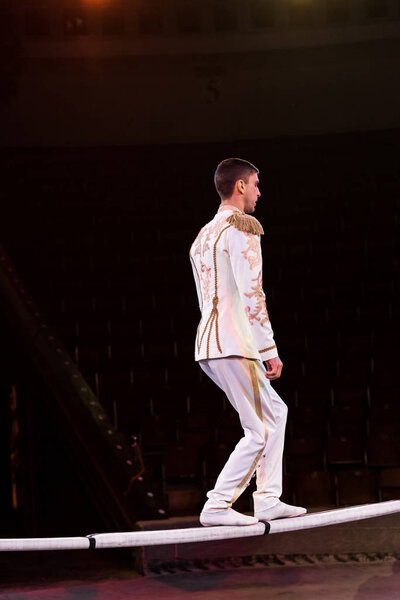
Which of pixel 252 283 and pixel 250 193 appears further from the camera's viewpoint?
pixel 250 193

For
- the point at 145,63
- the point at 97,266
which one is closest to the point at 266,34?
the point at 145,63

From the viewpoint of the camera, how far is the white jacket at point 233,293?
2459 mm

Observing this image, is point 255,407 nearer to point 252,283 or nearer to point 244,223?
point 252,283

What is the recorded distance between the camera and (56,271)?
7.44m

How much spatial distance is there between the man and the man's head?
0.20ft

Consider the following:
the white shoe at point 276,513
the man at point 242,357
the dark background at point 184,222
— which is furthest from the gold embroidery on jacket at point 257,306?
the dark background at point 184,222

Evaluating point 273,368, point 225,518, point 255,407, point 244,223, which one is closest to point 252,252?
point 244,223

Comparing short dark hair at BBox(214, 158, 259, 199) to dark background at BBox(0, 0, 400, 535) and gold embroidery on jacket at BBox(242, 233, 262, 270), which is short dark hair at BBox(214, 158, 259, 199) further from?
dark background at BBox(0, 0, 400, 535)

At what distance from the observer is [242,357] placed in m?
2.47

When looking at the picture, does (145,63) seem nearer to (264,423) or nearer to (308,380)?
(308,380)

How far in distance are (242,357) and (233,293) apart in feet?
0.66

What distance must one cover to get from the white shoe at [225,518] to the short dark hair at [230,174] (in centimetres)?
99

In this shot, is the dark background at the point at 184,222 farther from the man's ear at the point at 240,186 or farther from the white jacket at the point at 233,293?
the man's ear at the point at 240,186

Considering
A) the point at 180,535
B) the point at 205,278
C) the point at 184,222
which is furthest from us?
the point at 184,222
